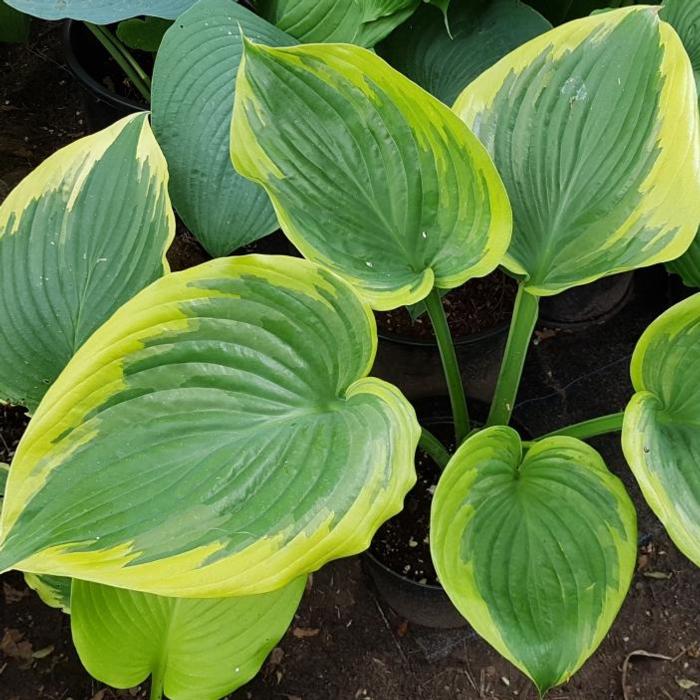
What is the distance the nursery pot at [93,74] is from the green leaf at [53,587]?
74 centimetres

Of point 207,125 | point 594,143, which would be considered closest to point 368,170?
point 594,143

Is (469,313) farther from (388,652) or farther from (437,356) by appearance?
(388,652)

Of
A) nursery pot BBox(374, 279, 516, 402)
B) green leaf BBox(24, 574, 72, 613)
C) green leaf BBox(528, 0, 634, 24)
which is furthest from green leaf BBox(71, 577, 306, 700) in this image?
green leaf BBox(528, 0, 634, 24)

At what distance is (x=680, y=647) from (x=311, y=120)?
3.17ft

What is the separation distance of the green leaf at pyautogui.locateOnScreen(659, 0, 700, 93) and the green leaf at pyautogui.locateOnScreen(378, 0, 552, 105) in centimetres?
15

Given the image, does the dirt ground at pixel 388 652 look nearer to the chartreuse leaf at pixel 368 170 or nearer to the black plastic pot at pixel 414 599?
the black plastic pot at pixel 414 599

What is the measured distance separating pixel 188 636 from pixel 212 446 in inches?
13.3

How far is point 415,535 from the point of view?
102 centimetres

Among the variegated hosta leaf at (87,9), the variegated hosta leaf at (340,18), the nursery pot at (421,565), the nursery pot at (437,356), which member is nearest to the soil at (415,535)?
the nursery pot at (421,565)

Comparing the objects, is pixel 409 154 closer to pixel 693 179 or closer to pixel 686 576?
pixel 693 179

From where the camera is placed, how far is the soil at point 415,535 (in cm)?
100

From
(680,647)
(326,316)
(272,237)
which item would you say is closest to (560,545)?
(326,316)

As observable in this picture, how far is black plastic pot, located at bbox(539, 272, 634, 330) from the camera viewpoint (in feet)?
4.49

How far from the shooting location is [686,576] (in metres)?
1.18
